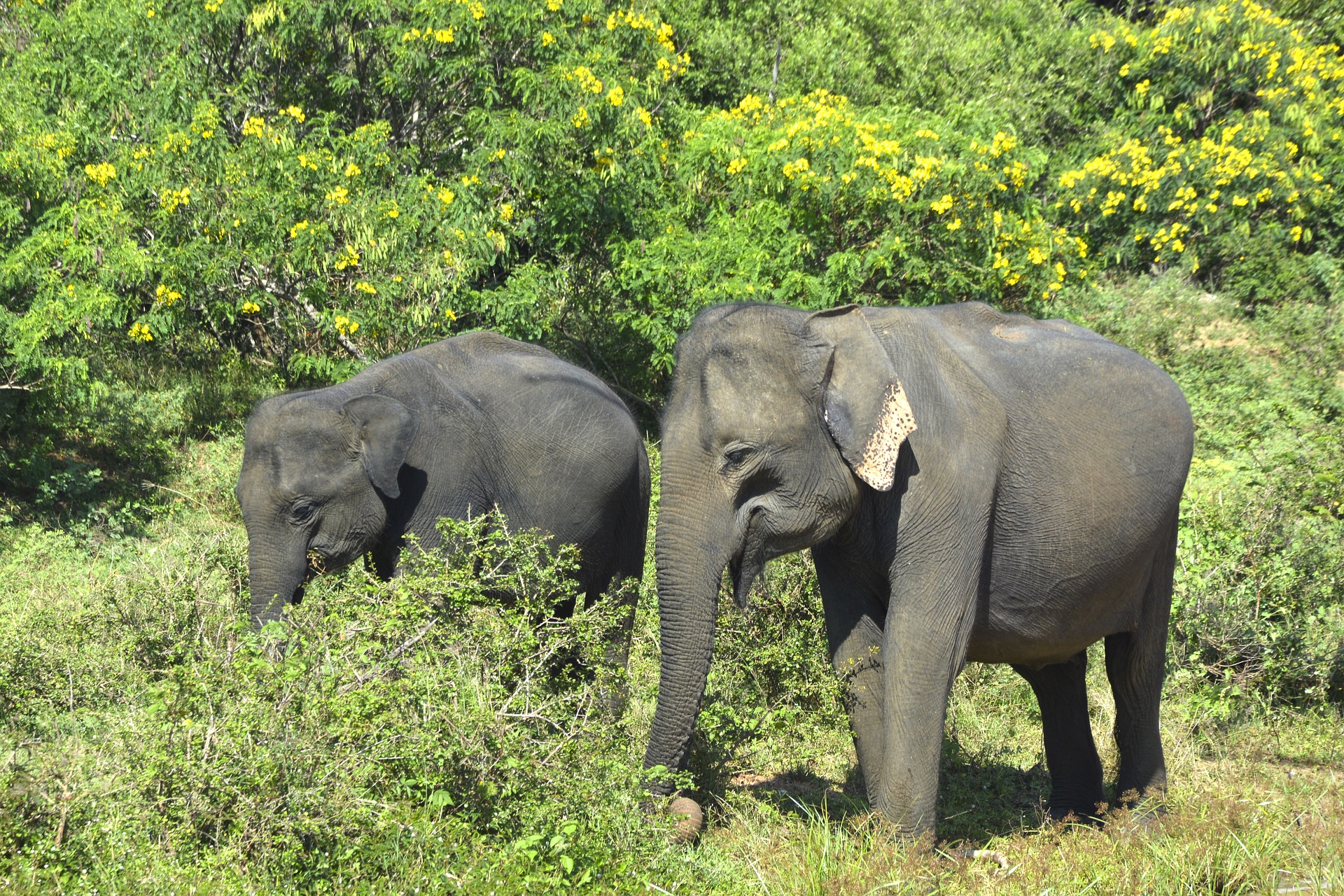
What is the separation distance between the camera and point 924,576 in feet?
15.0

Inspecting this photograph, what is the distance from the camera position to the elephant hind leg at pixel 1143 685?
5539 mm

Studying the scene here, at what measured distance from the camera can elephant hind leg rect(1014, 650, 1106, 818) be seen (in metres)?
5.78

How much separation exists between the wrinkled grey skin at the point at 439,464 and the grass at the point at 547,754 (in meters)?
0.29

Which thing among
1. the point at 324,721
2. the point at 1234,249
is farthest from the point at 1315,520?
the point at 1234,249

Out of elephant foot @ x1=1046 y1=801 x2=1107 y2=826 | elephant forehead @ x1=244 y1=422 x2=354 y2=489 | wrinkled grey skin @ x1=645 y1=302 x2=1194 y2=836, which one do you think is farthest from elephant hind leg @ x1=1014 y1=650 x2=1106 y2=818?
elephant forehead @ x1=244 y1=422 x2=354 y2=489

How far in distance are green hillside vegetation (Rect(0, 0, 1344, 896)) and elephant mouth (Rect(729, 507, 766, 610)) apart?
2.36ft

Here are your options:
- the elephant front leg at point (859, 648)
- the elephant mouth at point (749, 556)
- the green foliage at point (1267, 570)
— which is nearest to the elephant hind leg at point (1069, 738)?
the elephant front leg at point (859, 648)

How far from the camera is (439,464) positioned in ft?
20.2

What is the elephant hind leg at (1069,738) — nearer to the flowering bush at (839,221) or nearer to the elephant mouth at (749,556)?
the elephant mouth at (749,556)

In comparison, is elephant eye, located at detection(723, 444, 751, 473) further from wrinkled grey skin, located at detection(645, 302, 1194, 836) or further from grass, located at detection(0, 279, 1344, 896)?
grass, located at detection(0, 279, 1344, 896)

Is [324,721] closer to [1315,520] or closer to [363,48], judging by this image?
[1315,520]

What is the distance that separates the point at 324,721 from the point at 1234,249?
12349mm

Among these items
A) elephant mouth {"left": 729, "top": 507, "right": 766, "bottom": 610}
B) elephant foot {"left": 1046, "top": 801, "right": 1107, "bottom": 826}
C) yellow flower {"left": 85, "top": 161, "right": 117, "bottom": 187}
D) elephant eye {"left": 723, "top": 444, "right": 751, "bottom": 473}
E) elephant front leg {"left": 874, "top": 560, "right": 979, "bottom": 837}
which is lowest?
elephant foot {"left": 1046, "top": 801, "right": 1107, "bottom": 826}

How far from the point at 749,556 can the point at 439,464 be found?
211 cm
